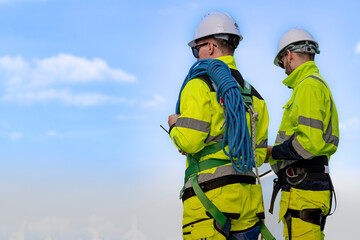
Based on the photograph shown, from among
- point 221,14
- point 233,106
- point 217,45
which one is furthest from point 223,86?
point 221,14

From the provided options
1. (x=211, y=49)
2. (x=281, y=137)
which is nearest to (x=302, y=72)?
(x=281, y=137)

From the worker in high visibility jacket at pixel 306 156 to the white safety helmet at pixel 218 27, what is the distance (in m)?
1.24

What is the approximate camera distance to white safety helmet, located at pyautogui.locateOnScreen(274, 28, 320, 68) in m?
6.49

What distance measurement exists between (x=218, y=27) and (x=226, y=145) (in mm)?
1270

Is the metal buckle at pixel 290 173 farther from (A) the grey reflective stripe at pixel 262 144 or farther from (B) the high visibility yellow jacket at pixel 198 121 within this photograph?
(B) the high visibility yellow jacket at pixel 198 121

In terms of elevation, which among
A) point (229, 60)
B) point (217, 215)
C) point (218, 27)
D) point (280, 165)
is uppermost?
point (218, 27)

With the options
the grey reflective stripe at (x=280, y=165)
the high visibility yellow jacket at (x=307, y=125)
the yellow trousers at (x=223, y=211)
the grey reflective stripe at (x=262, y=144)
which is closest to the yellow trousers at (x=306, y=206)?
the grey reflective stripe at (x=280, y=165)

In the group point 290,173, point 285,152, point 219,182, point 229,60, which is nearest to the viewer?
point 219,182

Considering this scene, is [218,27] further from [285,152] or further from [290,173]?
[290,173]

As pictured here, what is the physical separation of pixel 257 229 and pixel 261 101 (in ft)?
4.26

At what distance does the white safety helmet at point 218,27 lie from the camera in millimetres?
4953

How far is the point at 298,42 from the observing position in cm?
656

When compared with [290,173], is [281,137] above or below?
above

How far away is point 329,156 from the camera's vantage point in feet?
19.8
